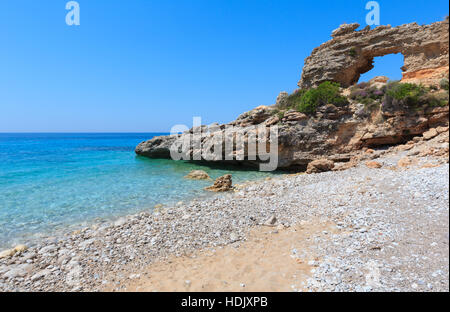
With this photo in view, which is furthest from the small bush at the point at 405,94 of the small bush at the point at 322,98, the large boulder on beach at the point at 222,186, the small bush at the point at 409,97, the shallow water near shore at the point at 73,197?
the large boulder on beach at the point at 222,186

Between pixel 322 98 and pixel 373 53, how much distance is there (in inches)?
246

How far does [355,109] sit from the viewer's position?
16.8 metres

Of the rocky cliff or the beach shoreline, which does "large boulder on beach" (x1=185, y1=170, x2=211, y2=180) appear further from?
the beach shoreline

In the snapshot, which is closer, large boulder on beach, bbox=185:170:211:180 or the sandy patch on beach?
the sandy patch on beach

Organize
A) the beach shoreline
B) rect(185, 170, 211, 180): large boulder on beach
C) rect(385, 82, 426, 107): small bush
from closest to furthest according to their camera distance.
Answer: the beach shoreline
rect(385, 82, 426, 107): small bush
rect(185, 170, 211, 180): large boulder on beach

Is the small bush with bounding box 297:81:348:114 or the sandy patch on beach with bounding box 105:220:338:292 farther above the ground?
the small bush with bounding box 297:81:348:114

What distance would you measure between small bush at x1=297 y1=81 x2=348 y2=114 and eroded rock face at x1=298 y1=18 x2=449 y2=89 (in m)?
2.61

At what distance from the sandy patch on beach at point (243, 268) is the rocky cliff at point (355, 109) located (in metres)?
12.7

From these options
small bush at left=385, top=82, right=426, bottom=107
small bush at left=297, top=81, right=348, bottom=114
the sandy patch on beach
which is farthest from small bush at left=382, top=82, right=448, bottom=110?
the sandy patch on beach

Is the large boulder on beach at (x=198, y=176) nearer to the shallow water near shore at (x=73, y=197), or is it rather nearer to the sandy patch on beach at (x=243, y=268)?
the shallow water near shore at (x=73, y=197)

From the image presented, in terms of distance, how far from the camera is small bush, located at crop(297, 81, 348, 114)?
57.1 ft

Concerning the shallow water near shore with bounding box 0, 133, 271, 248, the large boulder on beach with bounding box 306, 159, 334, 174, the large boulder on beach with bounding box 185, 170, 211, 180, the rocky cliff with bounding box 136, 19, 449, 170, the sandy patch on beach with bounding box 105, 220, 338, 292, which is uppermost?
the rocky cliff with bounding box 136, 19, 449, 170
